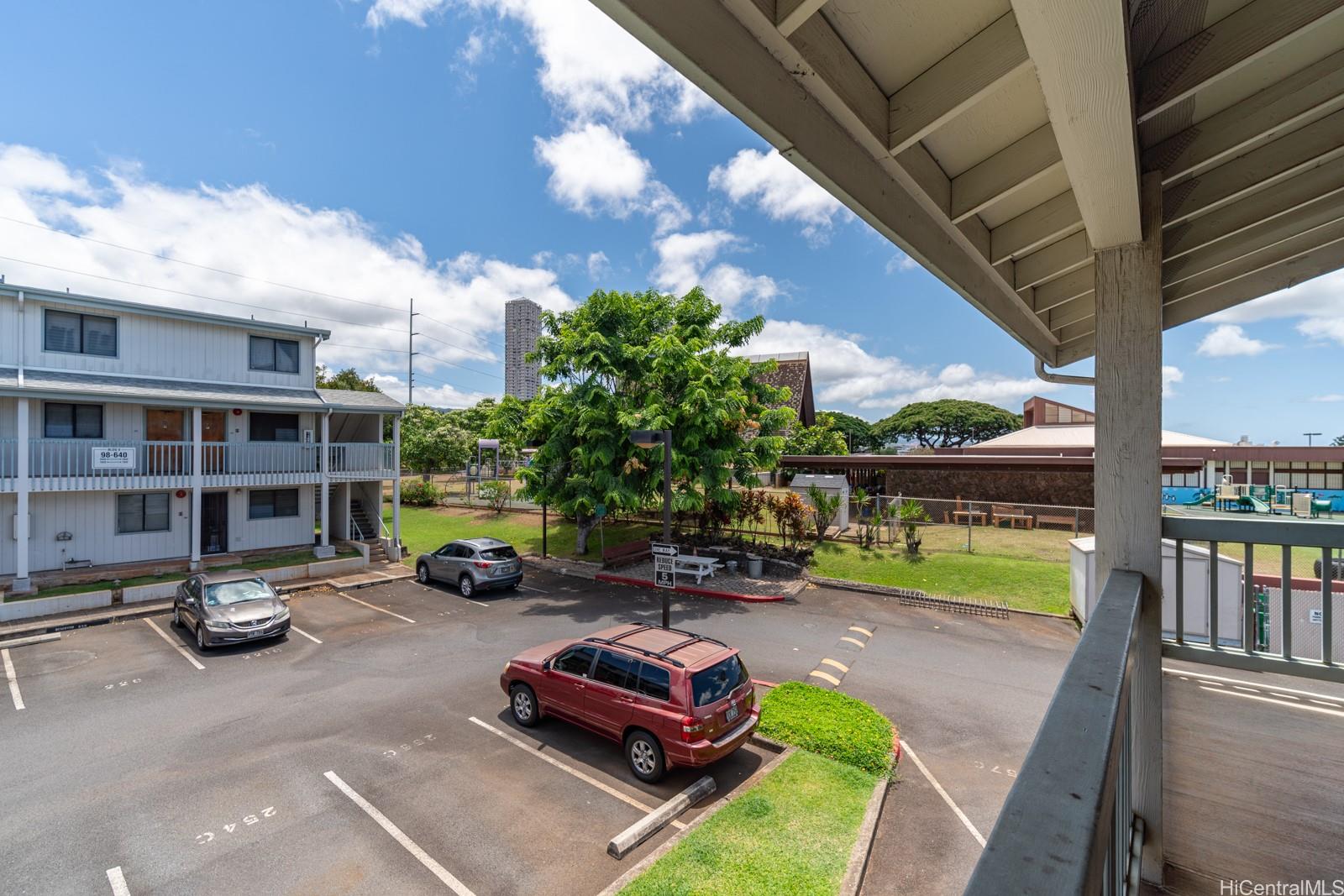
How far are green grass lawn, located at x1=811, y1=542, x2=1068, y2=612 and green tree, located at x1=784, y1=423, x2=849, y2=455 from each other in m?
13.3

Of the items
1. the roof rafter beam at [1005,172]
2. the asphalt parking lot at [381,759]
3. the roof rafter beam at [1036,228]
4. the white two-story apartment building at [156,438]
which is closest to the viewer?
the roof rafter beam at [1005,172]

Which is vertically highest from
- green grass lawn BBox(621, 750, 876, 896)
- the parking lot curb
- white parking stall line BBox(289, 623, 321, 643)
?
green grass lawn BBox(621, 750, 876, 896)

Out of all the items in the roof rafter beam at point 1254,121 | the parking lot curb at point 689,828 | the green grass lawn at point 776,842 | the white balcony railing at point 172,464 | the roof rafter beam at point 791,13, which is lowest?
the parking lot curb at point 689,828

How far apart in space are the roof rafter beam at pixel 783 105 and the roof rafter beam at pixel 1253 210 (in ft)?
6.08

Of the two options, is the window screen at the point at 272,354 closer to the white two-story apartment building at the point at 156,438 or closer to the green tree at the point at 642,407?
the white two-story apartment building at the point at 156,438

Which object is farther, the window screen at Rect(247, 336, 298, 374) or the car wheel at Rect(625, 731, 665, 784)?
the window screen at Rect(247, 336, 298, 374)

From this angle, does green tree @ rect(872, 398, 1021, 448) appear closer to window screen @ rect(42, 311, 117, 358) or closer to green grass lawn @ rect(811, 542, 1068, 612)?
green grass lawn @ rect(811, 542, 1068, 612)

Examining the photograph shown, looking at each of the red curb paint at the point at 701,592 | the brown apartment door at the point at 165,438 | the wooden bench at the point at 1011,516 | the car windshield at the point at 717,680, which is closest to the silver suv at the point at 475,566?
the red curb paint at the point at 701,592

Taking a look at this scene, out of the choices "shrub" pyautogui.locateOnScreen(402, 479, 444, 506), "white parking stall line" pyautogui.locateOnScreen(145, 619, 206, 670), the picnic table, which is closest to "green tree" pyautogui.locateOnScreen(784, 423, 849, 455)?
the picnic table

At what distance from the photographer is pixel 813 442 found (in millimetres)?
33125

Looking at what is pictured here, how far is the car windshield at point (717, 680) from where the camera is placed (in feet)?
22.3

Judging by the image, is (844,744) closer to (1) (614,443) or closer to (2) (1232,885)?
(2) (1232,885)

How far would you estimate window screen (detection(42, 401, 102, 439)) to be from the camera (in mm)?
15344

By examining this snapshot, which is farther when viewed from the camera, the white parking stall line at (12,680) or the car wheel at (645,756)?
the white parking stall line at (12,680)
